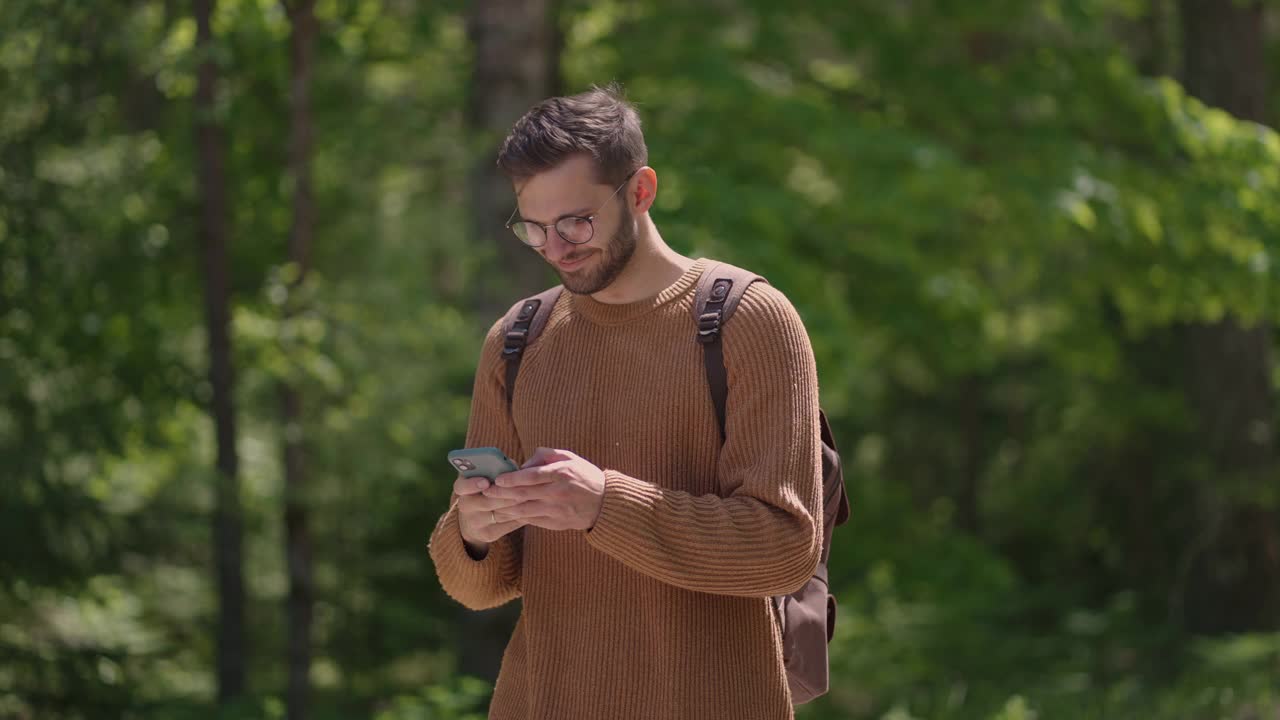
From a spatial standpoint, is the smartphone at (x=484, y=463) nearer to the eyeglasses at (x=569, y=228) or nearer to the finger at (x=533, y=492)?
the finger at (x=533, y=492)

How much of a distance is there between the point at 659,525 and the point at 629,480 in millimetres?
84

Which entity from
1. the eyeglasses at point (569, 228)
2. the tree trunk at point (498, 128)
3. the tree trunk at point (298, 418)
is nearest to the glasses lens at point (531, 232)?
the eyeglasses at point (569, 228)

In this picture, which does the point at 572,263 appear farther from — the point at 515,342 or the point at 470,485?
the point at 470,485

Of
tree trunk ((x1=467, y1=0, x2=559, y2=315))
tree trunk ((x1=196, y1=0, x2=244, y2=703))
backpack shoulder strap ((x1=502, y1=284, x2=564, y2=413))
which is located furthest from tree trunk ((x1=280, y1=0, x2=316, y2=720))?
backpack shoulder strap ((x1=502, y1=284, x2=564, y2=413))

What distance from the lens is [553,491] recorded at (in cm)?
207

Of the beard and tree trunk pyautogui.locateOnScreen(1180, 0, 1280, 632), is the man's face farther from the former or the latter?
tree trunk pyautogui.locateOnScreen(1180, 0, 1280, 632)

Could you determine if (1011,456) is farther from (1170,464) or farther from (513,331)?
(513,331)

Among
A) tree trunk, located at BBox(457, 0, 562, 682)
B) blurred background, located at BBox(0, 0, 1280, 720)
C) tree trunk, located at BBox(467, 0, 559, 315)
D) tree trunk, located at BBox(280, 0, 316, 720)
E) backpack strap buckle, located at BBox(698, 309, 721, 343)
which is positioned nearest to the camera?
backpack strap buckle, located at BBox(698, 309, 721, 343)

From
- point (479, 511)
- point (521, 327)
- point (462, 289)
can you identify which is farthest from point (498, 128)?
point (479, 511)

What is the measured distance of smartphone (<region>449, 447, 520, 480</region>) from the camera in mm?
2121

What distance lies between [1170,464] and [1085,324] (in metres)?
1.78

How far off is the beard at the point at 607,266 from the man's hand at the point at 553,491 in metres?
0.34

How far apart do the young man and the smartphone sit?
0.8 inches

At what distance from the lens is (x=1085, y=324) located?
10.9 meters
